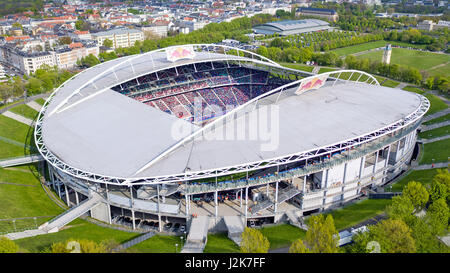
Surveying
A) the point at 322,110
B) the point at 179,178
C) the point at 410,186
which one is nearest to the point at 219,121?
the point at 179,178

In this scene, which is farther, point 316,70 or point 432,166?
point 316,70

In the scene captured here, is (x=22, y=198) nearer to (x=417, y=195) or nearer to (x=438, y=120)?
(x=417, y=195)

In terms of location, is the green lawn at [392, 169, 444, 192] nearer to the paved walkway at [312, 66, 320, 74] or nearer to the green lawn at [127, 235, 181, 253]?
the green lawn at [127, 235, 181, 253]

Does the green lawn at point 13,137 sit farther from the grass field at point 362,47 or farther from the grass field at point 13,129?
the grass field at point 362,47

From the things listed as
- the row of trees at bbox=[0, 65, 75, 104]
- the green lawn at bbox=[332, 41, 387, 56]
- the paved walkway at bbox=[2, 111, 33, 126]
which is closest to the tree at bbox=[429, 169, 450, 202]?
the paved walkway at bbox=[2, 111, 33, 126]

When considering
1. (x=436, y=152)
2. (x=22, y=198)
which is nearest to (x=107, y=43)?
(x=22, y=198)

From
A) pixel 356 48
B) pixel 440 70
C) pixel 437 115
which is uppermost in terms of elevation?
pixel 356 48

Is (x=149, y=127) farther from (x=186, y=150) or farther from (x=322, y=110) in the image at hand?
(x=322, y=110)
